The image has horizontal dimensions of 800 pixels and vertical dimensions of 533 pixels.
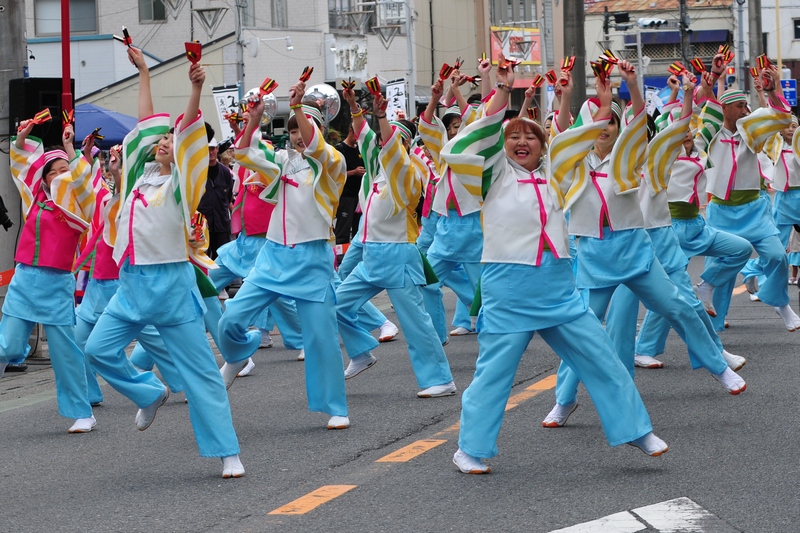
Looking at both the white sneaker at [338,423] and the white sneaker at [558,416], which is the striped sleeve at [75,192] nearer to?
the white sneaker at [338,423]

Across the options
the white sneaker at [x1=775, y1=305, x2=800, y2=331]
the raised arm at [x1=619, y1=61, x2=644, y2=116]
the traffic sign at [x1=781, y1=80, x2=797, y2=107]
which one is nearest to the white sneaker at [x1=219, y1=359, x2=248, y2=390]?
the raised arm at [x1=619, y1=61, x2=644, y2=116]

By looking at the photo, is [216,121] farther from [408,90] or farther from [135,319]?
[135,319]

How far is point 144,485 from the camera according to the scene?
20.8ft

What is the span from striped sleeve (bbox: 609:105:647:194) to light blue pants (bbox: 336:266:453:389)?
74.9 inches

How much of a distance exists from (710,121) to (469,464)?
5.11m

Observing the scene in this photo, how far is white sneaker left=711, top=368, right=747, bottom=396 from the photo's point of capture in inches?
308

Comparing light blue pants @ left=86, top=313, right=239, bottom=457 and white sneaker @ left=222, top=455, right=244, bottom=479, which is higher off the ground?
light blue pants @ left=86, top=313, right=239, bottom=457

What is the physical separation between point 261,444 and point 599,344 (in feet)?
6.90

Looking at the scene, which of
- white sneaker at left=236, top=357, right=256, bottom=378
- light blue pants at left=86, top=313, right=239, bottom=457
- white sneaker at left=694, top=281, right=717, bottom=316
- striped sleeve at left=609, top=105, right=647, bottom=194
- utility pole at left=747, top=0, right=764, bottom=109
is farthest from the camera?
utility pole at left=747, top=0, right=764, bottom=109

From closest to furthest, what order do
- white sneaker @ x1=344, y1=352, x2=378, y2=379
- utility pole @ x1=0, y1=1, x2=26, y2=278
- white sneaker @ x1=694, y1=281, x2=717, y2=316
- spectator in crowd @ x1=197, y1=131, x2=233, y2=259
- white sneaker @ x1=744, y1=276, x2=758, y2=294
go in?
white sneaker @ x1=344, y1=352, x2=378, y2=379 → white sneaker @ x1=694, y1=281, x2=717, y2=316 → utility pole @ x1=0, y1=1, x2=26, y2=278 → white sneaker @ x1=744, y1=276, x2=758, y2=294 → spectator in crowd @ x1=197, y1=131, x2=233, y2=259

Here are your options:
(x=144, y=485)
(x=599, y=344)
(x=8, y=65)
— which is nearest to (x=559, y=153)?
(x=599, y=344)

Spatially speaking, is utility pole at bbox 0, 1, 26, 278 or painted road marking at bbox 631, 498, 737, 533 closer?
painted road marking at bbox 631, 498, 737, 533

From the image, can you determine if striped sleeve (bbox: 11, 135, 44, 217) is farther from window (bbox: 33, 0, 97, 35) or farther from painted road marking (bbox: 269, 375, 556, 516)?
window (bbox: 33, 0, 97, 35)

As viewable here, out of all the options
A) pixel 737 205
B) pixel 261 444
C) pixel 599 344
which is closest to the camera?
pixel 599 344
